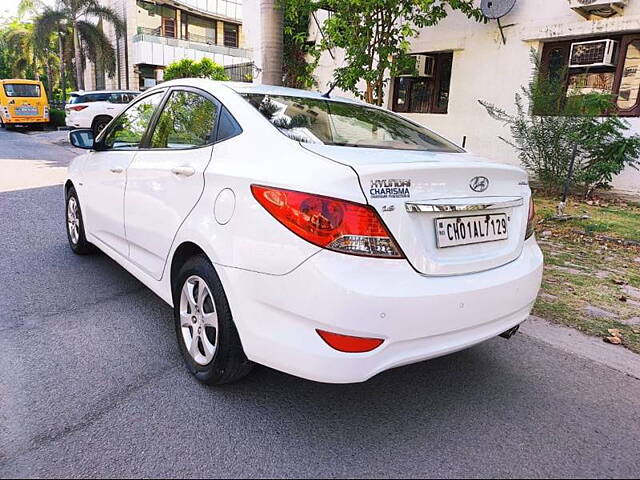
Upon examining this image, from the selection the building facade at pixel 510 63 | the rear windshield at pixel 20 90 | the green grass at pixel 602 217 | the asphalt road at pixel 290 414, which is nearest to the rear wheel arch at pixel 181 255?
the asphalt road at pixel 290 414

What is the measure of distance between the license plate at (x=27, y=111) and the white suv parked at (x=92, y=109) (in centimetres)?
844

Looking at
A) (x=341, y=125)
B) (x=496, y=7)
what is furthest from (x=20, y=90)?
(x=341, y=125)

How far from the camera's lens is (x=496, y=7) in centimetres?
920

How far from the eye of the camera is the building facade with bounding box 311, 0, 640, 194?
27.0 feet

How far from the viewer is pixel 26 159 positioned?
43.4ft

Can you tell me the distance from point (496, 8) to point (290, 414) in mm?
9094

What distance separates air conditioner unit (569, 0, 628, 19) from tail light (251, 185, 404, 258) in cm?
792

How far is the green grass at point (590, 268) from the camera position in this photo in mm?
3801

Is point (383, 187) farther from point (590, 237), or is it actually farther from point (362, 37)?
point (362, 37)

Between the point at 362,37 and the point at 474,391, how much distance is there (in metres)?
7.13

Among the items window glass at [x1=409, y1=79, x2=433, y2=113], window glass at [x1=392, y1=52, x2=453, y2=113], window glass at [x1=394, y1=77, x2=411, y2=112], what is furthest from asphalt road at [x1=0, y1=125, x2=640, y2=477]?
window glass at [x1=394, y1=77, x2=411, y2=112]

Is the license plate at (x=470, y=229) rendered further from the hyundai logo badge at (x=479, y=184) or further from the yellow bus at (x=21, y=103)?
the yellow bus at (x=21, y=103)

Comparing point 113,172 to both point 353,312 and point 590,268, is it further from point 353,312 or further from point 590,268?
point 590,268

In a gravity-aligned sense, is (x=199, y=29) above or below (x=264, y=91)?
above
